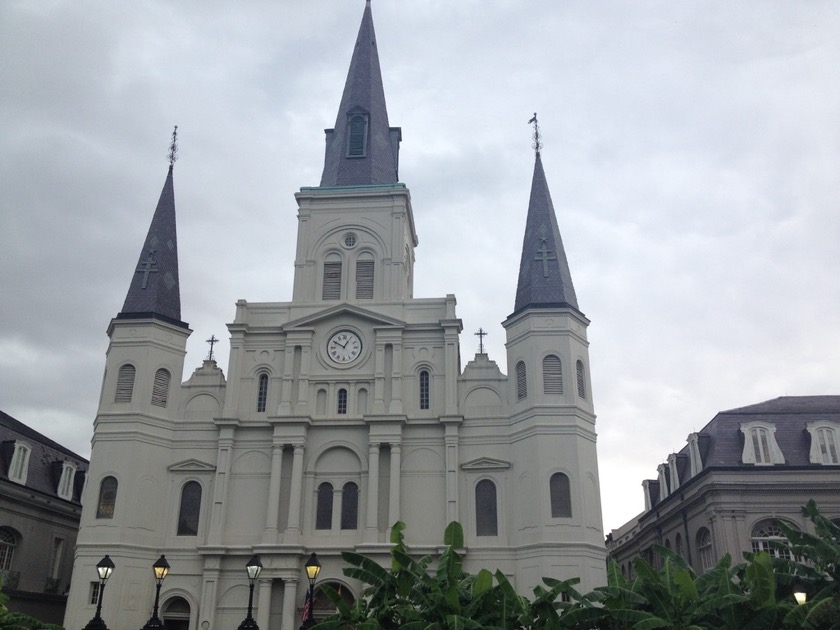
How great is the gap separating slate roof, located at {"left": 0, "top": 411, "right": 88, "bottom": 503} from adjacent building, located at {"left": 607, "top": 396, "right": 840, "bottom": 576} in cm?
3050

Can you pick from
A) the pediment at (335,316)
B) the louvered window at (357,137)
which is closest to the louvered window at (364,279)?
the pediment at (335,316)

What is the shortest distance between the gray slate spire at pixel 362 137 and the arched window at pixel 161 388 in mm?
12378

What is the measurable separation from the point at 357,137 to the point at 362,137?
26 centimetres

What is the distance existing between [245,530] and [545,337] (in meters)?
14.9

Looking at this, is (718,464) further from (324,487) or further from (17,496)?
(17,496)

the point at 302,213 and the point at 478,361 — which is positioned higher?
the point at 302,213

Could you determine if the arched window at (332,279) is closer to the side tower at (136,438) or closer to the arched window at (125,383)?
the side tower at (136,438)

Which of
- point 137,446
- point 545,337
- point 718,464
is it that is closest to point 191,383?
point 137,446

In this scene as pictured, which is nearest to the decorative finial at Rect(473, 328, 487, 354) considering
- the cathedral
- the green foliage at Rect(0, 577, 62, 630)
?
the cathedral

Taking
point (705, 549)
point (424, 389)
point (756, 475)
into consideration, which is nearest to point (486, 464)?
point (424, 389)

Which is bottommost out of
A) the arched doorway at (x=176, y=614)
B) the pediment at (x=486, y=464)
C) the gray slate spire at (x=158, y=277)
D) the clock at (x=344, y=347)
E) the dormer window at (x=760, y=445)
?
the arched doorway at (x=176, y=614)

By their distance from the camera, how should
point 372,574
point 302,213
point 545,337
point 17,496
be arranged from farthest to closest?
point 302,213 < point 17,496 < point 545,337 < point 372,574

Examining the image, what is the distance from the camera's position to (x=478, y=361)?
36.9 meters

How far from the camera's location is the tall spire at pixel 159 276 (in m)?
37.6
